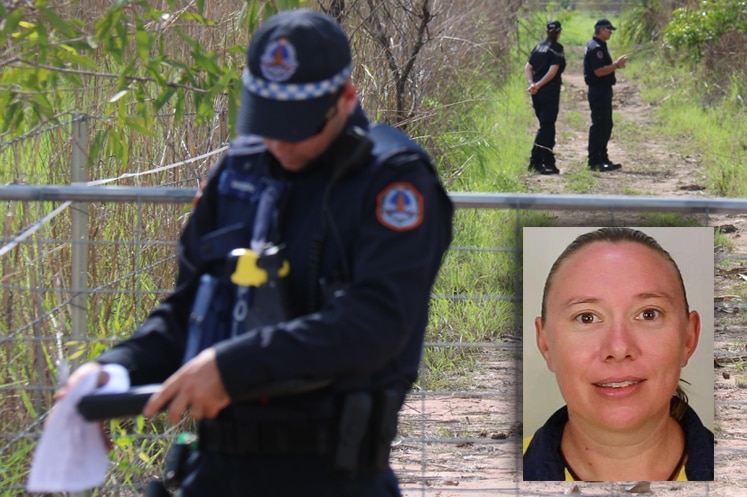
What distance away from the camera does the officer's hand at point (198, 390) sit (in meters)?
2.30

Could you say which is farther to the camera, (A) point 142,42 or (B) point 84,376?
(A) point 142,42

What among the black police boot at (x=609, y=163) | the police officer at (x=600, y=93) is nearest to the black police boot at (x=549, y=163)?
the police officer at (x=600, y=93)

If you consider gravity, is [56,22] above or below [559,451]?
above

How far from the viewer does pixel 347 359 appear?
7.65 feet

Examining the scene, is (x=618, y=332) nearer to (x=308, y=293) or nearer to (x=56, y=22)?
(x=308, y=293)

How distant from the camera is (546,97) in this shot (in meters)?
14.7

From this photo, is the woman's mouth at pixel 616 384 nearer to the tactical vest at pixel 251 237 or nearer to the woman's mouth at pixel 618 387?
the woman's mouth at pixel 618 387

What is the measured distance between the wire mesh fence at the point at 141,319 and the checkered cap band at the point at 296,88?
1399 mm

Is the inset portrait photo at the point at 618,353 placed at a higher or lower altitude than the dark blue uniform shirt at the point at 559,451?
higher

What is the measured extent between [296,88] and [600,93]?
13141 millimetres

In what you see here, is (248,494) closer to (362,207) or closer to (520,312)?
(362,207)

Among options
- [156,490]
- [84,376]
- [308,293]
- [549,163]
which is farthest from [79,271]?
[549,163]

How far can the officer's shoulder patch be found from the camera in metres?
2.39

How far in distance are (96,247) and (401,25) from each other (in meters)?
5.48
